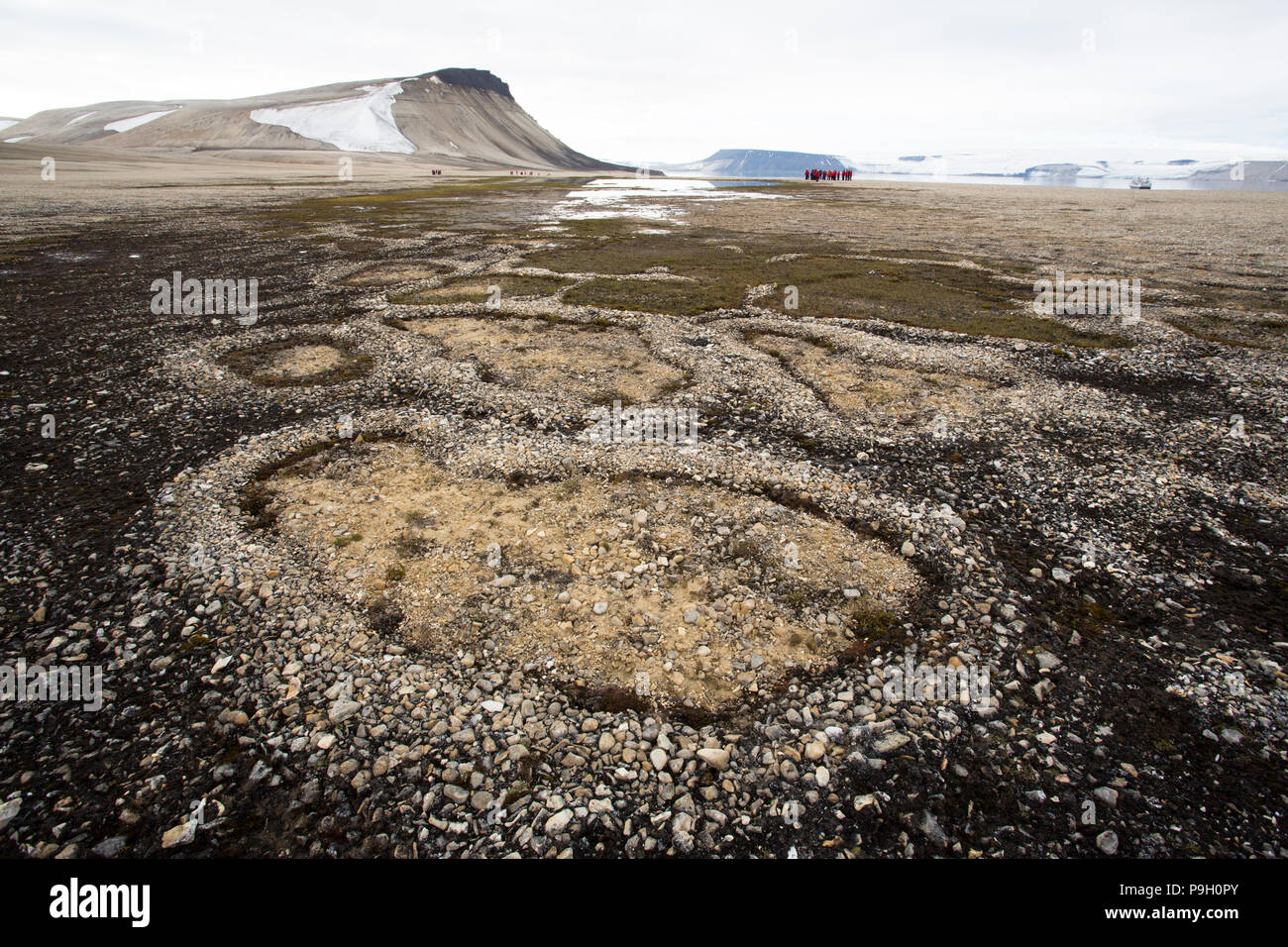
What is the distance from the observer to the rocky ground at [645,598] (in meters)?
4.25

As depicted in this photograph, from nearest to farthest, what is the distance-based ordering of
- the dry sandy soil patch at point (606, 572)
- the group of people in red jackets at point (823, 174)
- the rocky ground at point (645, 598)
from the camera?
the rocky ground at point (645, 598) < the dry sandy soil patch at point (606, 572) < the group of people in red jackets at point (823, 174)

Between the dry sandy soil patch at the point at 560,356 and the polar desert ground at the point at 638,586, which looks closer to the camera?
the polar desert ground at the point at 638,586

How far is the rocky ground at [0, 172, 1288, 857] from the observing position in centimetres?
425

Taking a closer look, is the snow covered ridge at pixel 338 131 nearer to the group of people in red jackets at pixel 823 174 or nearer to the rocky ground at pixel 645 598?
the group of people in red jackets at pixel 823 174

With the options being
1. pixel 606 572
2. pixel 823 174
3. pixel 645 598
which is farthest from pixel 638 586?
pixel 823 174

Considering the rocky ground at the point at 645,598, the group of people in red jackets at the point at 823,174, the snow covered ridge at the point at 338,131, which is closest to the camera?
the rocky ground at the point at 645,598

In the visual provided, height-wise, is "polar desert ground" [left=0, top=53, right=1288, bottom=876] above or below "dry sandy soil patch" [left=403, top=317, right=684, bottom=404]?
below

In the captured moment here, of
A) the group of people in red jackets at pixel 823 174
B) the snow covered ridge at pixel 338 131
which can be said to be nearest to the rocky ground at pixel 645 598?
the group of people in red jackets at pixel 823 174

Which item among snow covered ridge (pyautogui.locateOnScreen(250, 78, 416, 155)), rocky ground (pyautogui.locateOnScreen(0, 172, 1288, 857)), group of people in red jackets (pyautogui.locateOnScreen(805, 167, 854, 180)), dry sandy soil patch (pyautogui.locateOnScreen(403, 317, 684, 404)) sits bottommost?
rocky ground (pyautogui.locateOnScreen(0, 172, 1288, 857))

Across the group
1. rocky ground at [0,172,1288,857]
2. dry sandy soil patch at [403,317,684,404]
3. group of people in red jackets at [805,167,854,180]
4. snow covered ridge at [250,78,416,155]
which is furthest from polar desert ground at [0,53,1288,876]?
snow covered ridge at [250,78,416,155]

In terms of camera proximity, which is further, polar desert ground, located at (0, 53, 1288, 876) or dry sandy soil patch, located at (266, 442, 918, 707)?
dry sandy soil patch, located at (266, 442, 918, 707)

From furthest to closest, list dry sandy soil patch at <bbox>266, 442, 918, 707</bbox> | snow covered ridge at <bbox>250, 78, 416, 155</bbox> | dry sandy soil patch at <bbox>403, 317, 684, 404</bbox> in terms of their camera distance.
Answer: snow covered ridge at <bbox>250, 78, 416, 155</bbox> < dry sandy soil patch at <bbox>403, 317, 684, 404</bbox> < dry sandy soil patch at <bbox>266, 442, 918, 707</bbox>

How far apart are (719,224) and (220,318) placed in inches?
1264

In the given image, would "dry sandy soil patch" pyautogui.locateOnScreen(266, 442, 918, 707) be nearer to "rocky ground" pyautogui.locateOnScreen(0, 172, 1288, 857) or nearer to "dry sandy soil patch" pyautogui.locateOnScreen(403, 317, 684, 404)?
"rocky ground" pyautogui.locateOnScreen(0, 172, 1288, 857)
